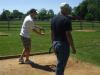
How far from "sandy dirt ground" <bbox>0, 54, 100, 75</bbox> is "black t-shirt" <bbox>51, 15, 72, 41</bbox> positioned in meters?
2.22

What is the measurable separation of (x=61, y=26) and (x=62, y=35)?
0.21m

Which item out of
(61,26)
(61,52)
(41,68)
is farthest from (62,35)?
(41,68)

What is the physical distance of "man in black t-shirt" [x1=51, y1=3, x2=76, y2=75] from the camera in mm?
7402

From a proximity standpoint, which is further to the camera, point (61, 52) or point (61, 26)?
point (61, 52)

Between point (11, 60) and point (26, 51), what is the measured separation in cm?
92

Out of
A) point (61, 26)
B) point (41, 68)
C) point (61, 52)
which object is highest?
point (61, 26)

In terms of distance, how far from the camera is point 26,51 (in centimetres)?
1073

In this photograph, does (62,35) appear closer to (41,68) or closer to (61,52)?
(61,52)

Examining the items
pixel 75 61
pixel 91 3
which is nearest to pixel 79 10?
pixel 91 3

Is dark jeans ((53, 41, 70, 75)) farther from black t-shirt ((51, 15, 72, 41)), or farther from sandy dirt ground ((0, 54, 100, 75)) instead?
sandy dirt ground ((0, 54, 100, 75))

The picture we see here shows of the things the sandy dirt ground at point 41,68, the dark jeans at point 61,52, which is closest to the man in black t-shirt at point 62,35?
the dark jeans at point 61,52

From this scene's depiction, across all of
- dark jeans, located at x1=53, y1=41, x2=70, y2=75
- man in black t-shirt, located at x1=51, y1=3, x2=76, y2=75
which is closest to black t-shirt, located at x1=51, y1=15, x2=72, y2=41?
man in black t-shirt, located at x1=51, y1=3, x2=76, y2=75

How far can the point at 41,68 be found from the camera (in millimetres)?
10117

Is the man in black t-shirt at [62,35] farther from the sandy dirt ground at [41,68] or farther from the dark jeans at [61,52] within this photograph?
the sandy dirt ground at [41,68]
